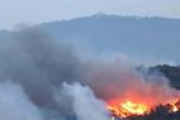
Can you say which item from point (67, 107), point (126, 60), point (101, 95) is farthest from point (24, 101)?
point (126, 60)

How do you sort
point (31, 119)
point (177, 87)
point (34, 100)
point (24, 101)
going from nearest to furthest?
point (31, 119), point (24, 101), point (34, 100), point (177, 87)

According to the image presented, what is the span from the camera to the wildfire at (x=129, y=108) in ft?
240

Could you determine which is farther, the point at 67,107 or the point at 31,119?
the point at 67,107

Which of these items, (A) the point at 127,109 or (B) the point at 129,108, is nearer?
(A) the point at 127,109

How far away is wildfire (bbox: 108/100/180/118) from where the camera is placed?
2877 inches

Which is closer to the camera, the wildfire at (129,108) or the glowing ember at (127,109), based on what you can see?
the wildfire at (129,108)

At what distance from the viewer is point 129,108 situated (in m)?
77.1

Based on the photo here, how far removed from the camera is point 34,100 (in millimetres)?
77125

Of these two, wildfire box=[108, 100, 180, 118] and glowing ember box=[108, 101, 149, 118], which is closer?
wildfire box=[108, 100, 180, 118]

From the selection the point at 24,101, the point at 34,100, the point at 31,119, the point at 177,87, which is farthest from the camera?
the point at 177,87

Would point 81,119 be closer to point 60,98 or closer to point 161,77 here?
point 60,98

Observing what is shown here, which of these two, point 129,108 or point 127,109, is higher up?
point 129,108

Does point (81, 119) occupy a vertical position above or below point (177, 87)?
below

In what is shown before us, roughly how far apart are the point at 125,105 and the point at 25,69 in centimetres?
1145
